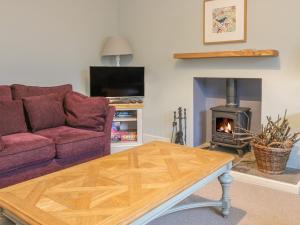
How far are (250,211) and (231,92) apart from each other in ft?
5.71

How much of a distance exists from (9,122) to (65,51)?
4.95 ft

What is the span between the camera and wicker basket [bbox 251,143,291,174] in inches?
114

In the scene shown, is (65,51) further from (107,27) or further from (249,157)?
(249,157)

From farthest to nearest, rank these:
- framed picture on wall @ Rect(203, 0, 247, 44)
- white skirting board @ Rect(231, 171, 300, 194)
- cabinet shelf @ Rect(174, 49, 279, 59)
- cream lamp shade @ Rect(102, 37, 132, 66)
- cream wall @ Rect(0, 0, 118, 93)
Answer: cream lamp shade @ Rect(102, 37, 132, 66), cream wall @ Rect(0, 0, 118, 93), framed picture on wall @ Rect(203, 0, 247, 44), cabinet shelf @ Rect(174, 49, 279, 59), white skirting board @ Rect(231, 171, 300, 194)

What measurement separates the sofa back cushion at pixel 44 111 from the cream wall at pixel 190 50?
1.50m

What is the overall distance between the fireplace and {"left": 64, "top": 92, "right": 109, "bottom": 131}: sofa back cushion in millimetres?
1407

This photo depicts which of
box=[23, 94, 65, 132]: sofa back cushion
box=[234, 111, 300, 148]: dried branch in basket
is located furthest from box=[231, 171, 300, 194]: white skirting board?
box=[23, 94, 65, 132]: sofa back cushion

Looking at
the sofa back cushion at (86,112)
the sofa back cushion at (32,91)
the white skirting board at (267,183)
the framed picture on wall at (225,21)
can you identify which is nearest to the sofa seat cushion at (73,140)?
the sofa back cushion at (86,112)

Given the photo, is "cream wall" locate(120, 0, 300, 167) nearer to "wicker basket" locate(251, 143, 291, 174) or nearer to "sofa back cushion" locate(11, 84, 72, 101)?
"wicker basket" locate(251, 143, 291, 174)

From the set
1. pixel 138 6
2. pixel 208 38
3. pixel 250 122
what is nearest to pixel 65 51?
pixel 138 6

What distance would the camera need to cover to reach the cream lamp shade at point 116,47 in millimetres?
4273

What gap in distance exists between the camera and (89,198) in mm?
1571

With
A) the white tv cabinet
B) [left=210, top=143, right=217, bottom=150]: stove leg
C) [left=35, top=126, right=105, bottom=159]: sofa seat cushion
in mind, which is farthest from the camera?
the white tv cabinet

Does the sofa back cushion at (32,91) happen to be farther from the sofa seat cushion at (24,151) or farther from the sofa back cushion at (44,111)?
the sofa seat cushion at (24,151)
